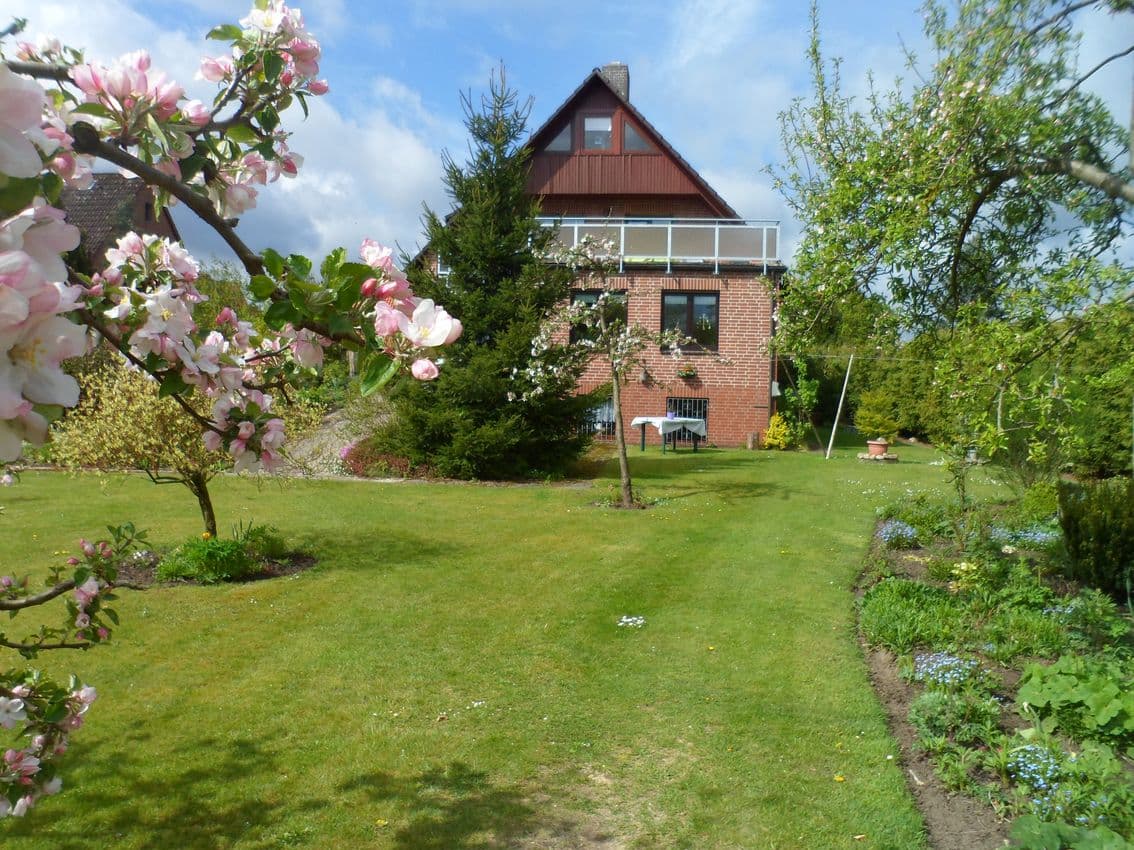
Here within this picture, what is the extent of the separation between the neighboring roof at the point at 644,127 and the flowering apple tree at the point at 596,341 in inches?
404

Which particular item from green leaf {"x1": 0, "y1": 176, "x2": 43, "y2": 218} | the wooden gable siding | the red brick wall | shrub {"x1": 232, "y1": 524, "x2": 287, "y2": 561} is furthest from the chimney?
green leaf {"x1": 0, "y1": 176, "x2": 43, "y2": 218}

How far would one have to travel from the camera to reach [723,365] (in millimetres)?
20547

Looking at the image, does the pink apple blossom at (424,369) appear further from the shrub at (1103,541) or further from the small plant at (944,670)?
the shrub at (1103,541)

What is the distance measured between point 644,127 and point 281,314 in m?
23.1

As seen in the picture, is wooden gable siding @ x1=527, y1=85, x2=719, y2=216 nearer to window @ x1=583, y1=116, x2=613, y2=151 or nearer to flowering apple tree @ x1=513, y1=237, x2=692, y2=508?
window @ x1=583, y1=116, x2=613, y2=151

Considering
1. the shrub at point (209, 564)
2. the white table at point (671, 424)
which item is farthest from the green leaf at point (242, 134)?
the white table at point (671, 424)

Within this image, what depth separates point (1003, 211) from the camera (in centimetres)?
592

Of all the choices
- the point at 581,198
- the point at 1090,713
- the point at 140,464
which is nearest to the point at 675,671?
the point at 1090,713

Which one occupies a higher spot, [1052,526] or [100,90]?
[100,90]

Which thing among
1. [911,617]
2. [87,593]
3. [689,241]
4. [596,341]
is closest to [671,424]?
[689,241]

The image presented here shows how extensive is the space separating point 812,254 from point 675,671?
2998 mm

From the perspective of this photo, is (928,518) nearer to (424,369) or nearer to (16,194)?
(424,369)

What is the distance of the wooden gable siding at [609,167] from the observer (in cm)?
2341

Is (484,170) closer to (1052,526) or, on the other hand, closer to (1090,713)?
(1052,526)
